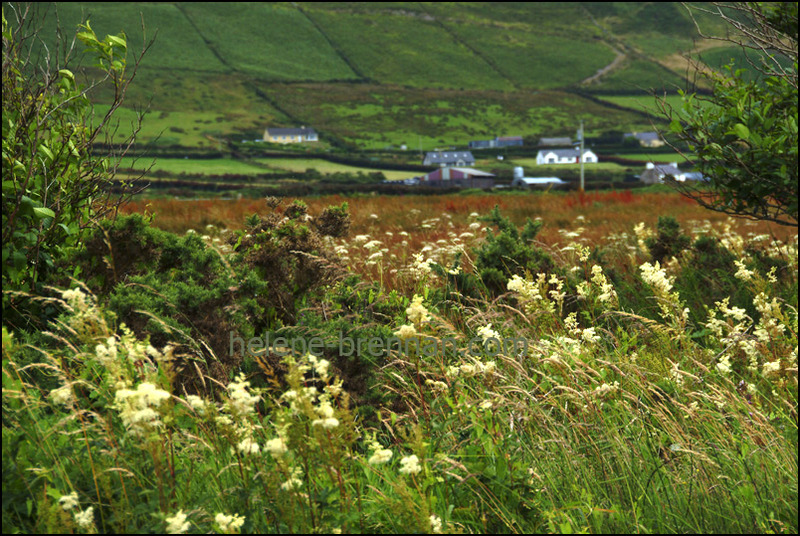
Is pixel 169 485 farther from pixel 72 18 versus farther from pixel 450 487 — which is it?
pixel 72 18

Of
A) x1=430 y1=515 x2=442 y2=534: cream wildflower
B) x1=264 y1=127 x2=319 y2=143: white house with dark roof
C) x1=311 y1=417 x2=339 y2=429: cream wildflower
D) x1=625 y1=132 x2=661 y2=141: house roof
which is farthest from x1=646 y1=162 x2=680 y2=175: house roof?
x1=264 y1=127 x2=319 y2=143: white house with dark roof

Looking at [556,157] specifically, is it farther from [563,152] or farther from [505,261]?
[505,261]

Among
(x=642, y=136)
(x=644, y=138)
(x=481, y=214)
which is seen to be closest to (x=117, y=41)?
(x=481, y=214)

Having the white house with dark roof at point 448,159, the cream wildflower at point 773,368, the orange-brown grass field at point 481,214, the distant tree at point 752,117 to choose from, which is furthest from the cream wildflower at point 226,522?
the white house with dark roof at point 448,159

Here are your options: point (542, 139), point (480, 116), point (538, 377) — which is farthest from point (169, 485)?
point (480, 116)

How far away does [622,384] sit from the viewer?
13.5 ft

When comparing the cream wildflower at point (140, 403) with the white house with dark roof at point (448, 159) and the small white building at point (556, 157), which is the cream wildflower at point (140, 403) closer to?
the white house with dark roof at point (448, 159)

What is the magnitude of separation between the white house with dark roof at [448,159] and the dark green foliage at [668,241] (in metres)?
91.4

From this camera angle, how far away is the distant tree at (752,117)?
479 centimetres

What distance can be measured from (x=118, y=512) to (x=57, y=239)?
120 inches

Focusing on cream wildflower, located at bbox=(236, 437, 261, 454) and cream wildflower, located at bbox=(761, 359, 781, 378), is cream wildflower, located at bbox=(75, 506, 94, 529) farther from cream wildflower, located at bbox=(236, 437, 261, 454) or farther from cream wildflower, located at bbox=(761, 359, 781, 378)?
cream wildflower, located at bbox=(761, 359, 781, 378)

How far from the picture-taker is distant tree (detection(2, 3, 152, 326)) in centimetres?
417

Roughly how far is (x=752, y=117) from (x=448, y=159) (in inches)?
3974

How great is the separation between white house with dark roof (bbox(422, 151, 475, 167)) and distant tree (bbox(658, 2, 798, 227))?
309 ft
